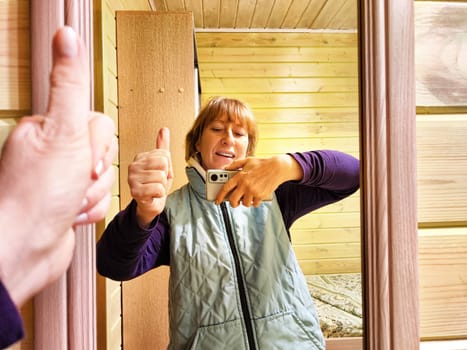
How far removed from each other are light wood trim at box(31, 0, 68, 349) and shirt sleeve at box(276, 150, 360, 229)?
34 centimetres

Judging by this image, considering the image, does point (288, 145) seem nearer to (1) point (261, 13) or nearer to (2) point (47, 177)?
(1) point (261, 13)

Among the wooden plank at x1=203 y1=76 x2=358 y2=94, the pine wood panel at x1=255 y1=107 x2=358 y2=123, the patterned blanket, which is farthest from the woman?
the wooden plank at x1=203 y1=76 x2=358 y2=94

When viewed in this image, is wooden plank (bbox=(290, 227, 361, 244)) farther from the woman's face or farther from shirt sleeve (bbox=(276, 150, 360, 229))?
the woman's face

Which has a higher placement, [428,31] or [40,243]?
[428,31]

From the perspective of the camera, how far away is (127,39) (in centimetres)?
105

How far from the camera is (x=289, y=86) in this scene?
5.83ft

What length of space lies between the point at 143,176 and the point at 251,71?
1.53m

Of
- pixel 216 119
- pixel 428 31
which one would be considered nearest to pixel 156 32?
pixel 216 119

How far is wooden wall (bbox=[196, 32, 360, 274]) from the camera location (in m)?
1.17

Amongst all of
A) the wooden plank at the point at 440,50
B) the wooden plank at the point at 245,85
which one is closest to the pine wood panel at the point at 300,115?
the wooden plank at the point at 245,85

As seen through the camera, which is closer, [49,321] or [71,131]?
[71,131]

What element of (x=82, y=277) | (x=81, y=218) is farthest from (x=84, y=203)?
(x=82, y=277)

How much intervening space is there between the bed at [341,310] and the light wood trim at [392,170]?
226 millimetres

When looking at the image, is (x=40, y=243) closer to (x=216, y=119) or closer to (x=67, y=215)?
(x=67, y=215)
